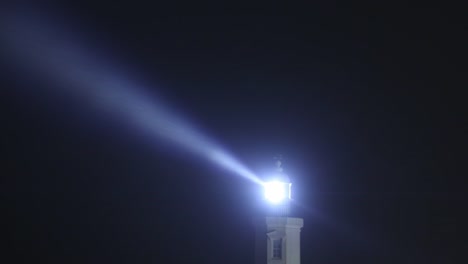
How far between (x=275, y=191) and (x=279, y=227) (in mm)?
1411

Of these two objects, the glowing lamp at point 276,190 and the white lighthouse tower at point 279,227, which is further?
the glowing lamp at point 276,190

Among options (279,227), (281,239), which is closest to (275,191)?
(279,227)

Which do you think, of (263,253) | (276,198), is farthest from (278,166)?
(263,253)

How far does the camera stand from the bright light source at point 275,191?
2897 cm

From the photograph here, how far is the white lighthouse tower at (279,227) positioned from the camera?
1120 inches

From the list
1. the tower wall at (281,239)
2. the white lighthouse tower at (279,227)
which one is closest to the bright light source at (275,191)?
the white lighthouse tower at (279,227)

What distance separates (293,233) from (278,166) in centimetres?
256

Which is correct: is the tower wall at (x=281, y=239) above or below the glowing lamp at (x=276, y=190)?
below

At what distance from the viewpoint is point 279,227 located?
2847 centimetres

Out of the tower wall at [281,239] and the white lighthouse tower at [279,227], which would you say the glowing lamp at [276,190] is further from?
the tower wall at [281,239]

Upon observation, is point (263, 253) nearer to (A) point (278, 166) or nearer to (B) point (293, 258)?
(B) point (293, 258)

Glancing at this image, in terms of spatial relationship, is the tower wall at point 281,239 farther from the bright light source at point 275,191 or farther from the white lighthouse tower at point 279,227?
the bright light source at point 275,191

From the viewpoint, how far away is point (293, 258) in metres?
28.7

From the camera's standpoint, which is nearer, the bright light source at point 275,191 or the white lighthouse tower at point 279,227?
the white lighthouse tower at point 279,227
